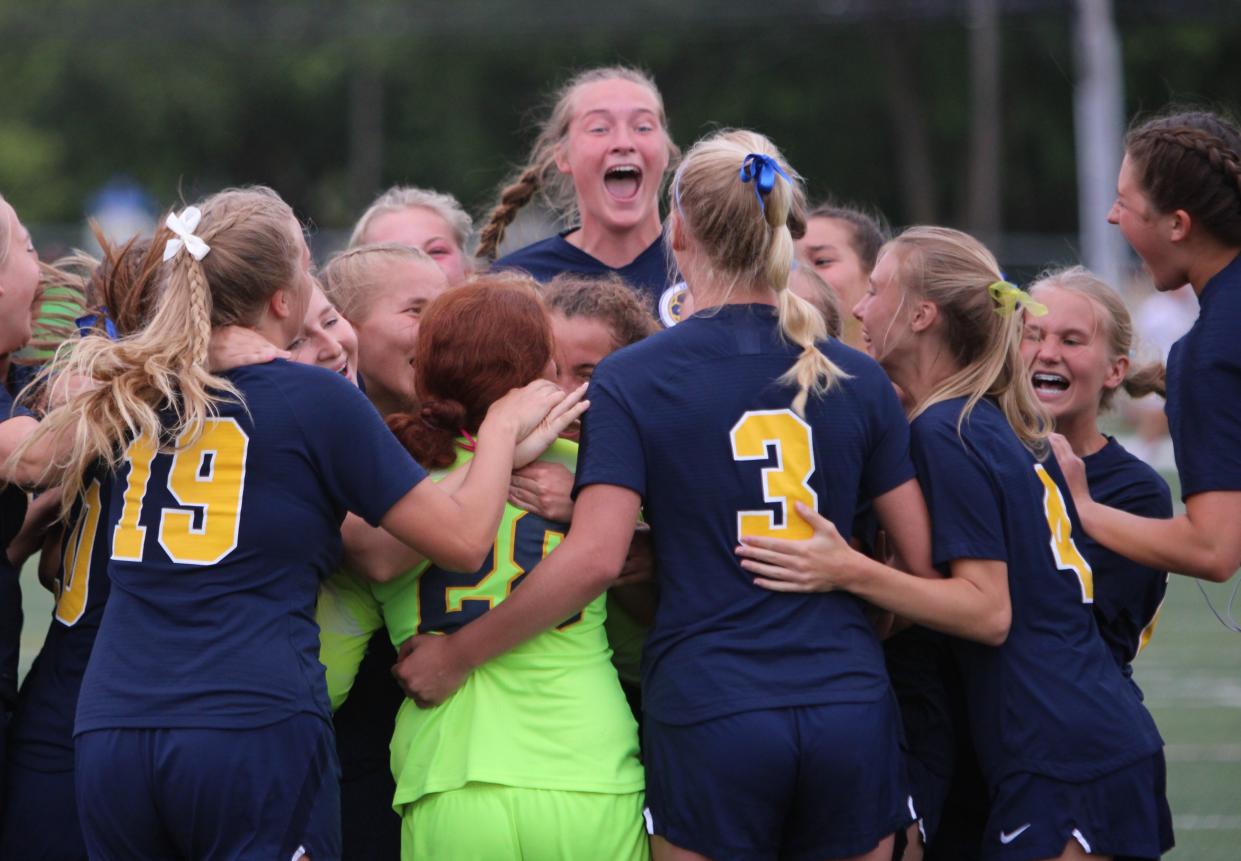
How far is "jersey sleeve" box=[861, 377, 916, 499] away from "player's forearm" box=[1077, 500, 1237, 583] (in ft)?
1.83

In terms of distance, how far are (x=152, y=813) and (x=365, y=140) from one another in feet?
121

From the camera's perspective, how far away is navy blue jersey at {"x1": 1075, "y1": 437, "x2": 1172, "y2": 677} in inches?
149

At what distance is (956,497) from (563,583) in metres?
0.90

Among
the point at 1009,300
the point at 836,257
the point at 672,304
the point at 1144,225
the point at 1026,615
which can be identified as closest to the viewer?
the point at 1026,615

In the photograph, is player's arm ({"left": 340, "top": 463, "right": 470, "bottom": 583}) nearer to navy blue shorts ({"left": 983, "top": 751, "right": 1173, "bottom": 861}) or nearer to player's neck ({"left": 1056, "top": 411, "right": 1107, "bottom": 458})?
navy blue shorts ({"left": 983, "top": 751, "right": 1173, "bottom": 861})

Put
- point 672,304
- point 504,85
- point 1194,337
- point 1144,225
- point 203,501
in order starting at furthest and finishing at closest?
point 504,85
point 672,304
point 1144,225
point 1194,337
point 203,501

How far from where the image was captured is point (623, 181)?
17.2 feet

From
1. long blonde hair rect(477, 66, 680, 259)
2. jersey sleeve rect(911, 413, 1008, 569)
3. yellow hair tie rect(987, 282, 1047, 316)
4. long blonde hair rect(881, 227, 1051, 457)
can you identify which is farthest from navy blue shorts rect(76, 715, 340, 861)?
long blonde hair rect(477, 66, 680, 259)

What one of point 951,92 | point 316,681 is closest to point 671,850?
point 316,681

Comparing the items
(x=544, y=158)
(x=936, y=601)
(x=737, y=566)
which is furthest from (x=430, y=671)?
(x=544, y=158)

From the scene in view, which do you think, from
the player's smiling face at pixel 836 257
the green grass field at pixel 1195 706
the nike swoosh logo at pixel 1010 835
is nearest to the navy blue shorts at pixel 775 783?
the nike swoosh logo at pixel 1010 835

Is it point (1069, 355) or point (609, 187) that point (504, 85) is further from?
point (1069, 355)

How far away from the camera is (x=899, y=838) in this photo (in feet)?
10.9

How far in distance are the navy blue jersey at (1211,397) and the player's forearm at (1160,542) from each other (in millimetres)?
107
